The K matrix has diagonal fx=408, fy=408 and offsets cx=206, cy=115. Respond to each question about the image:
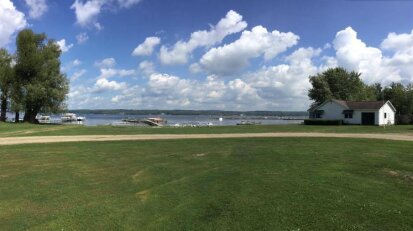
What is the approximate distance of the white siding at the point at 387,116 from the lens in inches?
2300

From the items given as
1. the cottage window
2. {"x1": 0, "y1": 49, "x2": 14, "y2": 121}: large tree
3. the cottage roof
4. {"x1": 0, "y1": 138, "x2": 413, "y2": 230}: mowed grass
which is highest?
{"x1": 0, "y1": 49, "x2": 14, "y2": 121}: large tree

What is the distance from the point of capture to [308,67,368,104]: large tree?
84062 millimetres

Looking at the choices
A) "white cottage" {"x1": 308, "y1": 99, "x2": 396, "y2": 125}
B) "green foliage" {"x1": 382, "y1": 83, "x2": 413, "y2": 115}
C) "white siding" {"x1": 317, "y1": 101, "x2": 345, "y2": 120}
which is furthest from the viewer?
"green foliage" {"x1": 382, "y1": 83, "x2": 413, "y2": 115}

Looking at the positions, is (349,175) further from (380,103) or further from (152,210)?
(380,103)

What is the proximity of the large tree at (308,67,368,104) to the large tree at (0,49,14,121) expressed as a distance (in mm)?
56907

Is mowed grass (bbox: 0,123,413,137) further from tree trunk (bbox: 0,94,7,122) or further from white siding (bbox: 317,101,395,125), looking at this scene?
tree trunk (bbox: 0,94,7,122)

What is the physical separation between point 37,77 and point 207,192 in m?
52.0

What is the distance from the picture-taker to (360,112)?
60094 mm

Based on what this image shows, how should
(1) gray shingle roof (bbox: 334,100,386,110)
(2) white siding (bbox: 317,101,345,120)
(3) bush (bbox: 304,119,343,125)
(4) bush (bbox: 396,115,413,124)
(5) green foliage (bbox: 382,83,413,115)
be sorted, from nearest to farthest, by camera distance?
(3) bush (bbox: 304,119,343,125) → (1) gray shingle roof (bbox: 334,100,386,110) → (2) white siding (bbox: 317,101,345,120) → (4) bush (bbox: 396,115,413,124) → (5) green foliage (bbox: 382,83,413,115)

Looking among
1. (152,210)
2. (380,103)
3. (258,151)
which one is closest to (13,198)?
(152,210)

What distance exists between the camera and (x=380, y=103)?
59344 mm

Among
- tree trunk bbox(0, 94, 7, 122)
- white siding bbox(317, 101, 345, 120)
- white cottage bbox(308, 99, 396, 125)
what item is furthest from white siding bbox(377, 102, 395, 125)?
tree trunk bbox(0, 94, 7, 122)

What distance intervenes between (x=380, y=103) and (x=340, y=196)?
5333 centimetres

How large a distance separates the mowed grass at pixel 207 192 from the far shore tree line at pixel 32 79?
39792mm
